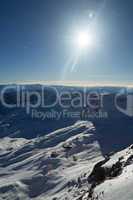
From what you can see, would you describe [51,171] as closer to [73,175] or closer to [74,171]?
[74,171]

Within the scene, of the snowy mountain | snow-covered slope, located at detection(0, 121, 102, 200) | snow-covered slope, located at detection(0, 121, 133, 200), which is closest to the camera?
snow-covered slope, located at detection(0, 121, 133, 200)

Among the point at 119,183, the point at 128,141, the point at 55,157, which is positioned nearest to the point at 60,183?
the point at 55,157

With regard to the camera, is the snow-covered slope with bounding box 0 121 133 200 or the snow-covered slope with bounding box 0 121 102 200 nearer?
the snow-covered slope with bounding box 0 121 133 200

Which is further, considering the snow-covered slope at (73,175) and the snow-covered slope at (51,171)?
the snow-covered slope at (51,171)

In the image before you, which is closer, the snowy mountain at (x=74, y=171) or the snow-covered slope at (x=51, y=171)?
the snowy mountain at (x=74, y=171)

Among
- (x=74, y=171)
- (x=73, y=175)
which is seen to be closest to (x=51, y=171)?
(x=74, y=171)

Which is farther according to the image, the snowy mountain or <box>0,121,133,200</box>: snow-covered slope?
the snowy mountain

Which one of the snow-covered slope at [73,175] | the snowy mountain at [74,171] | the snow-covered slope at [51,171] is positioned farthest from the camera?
the snow-covered slope at [51,171]

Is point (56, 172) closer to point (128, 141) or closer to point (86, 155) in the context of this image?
point (86, 155)

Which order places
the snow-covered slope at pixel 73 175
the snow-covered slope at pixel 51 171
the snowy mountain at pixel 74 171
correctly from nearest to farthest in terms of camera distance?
the snow-covered slope at pixel 73 175, the snowy mountain at pixel 74 171, the snow-covered slope at pixel 51 171

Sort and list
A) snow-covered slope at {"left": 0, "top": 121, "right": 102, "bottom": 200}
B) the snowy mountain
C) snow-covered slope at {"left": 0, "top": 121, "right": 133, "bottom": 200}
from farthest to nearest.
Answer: snow-covered slope at {"left": 0, "top": 121, "right": 102, "bottom": 200} < the snowy mountain < snow-covered slope at {"left": 0, "top": 121, "right": 133, "bottom": 200}

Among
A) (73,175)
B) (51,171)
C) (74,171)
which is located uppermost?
(73,175)
